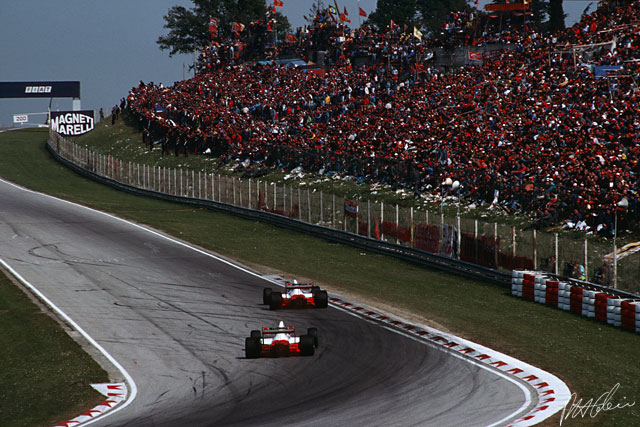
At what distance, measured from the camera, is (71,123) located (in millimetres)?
83250

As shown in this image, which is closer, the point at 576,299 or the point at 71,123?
the point at 576,299

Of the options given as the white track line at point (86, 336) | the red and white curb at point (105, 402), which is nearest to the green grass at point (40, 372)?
the red and white curb at point (105, 402)

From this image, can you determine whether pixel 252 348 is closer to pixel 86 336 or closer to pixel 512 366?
pixel 86 336

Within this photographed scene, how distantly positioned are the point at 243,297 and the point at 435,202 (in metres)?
15.4

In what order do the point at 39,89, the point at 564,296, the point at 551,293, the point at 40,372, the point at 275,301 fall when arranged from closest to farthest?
1. the point at 40,372
2. the point at 275,301
3. the point at 564,296
4. the point at 551,293
5. the point at 39,89

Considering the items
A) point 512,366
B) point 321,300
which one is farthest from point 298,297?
point 512,366

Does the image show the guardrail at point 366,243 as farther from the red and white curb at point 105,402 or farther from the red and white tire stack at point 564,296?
the red and white curb at point 105,402

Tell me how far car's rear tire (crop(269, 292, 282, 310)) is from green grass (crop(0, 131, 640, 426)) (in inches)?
130

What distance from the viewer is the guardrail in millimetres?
27281

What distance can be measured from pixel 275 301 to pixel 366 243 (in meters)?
12.1

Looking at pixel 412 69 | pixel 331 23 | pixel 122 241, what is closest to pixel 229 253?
pixel 122 241

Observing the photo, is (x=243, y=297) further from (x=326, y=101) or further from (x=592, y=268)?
(x=326, y=101)

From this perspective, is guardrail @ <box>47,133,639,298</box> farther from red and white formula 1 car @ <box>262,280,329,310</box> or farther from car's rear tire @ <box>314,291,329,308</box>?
red and white formula 1 car @ <box>262,280,329,310</box>

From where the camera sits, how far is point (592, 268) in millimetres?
A: 23625
